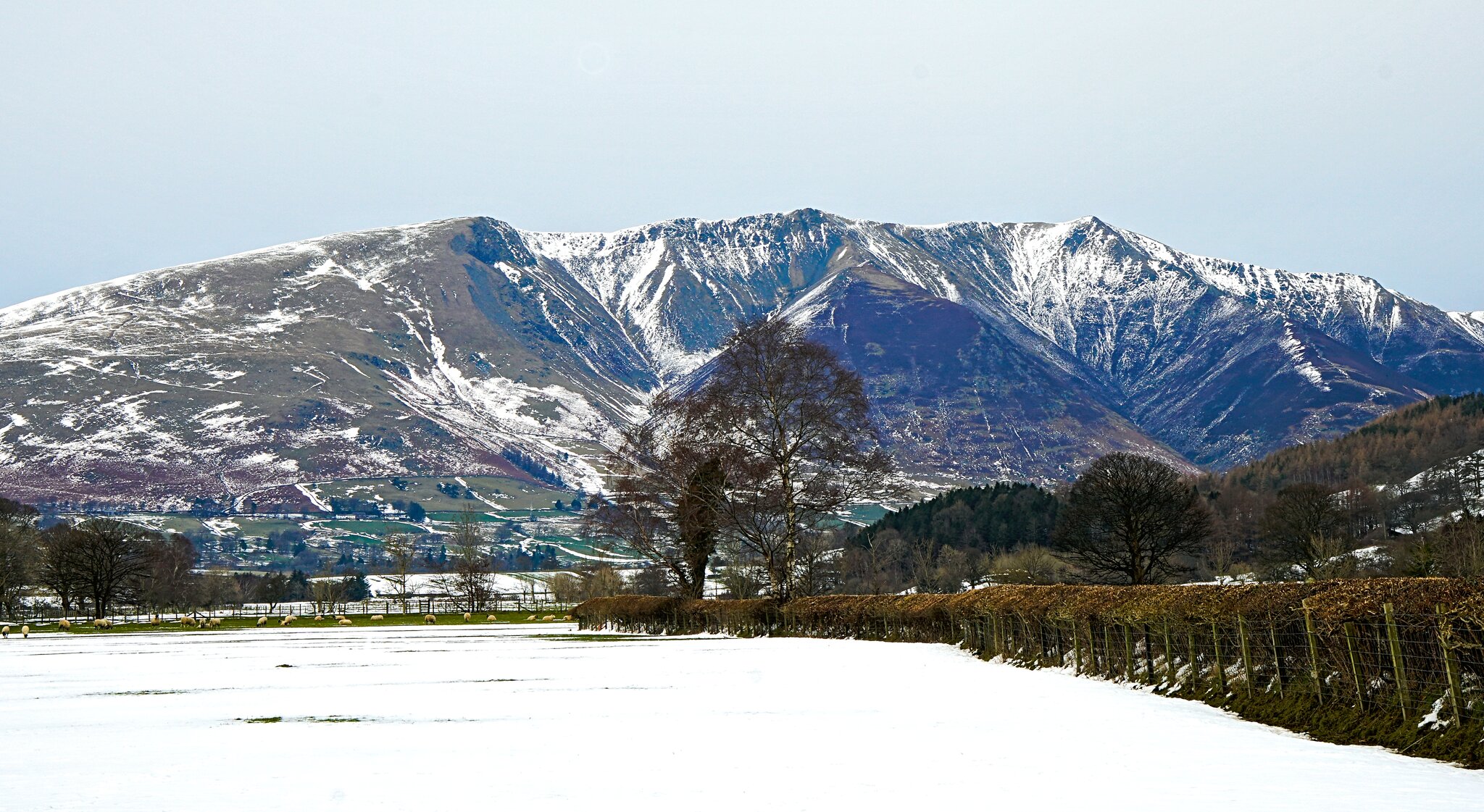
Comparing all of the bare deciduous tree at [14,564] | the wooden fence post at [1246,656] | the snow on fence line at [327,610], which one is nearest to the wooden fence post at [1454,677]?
the wooden fence post at [1246,656]

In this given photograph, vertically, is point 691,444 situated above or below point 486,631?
above

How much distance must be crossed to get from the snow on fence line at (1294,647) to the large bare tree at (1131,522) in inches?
1566

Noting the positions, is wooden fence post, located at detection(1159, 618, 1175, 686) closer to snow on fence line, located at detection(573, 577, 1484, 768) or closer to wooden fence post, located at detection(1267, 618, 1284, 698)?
snow on fence line, located at detection(573, 577, 1484, 768)

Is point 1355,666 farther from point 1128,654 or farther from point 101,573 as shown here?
point 101,573

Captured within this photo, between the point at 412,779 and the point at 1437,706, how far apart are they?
10597mm

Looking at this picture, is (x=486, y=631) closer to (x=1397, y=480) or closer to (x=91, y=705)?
(x=91, y=705)

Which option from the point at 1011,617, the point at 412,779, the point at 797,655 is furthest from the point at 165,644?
the point at 412,779

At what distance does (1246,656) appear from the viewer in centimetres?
1889

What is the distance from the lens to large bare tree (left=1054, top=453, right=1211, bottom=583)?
69.9 metres

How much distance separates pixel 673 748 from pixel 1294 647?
8.91 m

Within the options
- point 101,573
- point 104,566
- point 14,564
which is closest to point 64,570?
point 101,573

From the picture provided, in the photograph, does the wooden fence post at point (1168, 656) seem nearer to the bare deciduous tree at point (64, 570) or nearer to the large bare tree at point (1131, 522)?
the large bare tree at point (1131, 522)

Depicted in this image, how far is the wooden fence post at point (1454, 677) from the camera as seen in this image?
13.1 meters

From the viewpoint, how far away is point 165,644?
5003 cm
